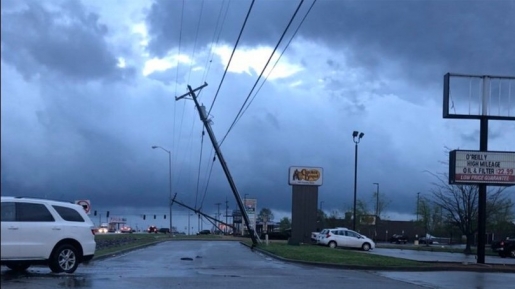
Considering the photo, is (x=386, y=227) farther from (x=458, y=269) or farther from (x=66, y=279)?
(x=66, y=279)

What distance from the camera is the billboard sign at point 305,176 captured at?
63.1m

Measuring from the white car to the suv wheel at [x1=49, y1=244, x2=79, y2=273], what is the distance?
33.5 meters

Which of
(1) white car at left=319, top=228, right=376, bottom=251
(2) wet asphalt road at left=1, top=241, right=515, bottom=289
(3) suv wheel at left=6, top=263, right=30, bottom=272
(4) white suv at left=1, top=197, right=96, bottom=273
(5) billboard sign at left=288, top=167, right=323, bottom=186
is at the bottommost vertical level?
(1) white car at left=319, top=228, right=376, bottom=251

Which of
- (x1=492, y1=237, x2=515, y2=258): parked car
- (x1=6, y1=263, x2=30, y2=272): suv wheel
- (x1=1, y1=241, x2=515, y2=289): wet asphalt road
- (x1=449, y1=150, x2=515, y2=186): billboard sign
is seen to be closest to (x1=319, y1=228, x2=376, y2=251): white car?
(x1=492, y1=237, x2=515, y2=258): parked car

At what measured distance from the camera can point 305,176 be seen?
6388 cm

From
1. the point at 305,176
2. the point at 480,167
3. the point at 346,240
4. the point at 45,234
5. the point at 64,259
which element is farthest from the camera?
the point at 305,176

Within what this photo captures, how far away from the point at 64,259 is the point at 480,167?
21614 millimetres

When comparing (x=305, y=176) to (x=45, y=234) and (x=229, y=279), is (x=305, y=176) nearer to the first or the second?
(x=229, y=279)

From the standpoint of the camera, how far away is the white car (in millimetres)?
49531

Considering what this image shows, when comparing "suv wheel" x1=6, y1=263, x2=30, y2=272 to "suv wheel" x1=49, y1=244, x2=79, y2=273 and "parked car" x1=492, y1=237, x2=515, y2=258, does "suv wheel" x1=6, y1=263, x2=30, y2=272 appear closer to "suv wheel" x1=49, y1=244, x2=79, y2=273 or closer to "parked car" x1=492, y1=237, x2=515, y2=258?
"suv wheel" x1=49, y1=244, x2=79, y2=273

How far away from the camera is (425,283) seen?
20.7 meters

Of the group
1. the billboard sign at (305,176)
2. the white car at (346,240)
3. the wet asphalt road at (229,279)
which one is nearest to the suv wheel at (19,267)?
the wet asphalt road at (229,279)

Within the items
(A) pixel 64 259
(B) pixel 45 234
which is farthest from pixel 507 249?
(B) pixel 45 234

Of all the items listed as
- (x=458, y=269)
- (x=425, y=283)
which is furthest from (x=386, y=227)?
(x=425, y=283)
